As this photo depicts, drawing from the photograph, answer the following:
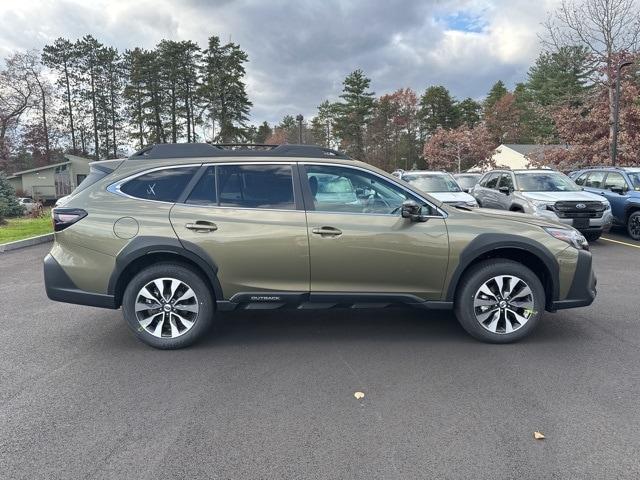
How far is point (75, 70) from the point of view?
2247 inches

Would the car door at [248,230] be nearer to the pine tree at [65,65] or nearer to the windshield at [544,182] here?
the windshield at [544,182]

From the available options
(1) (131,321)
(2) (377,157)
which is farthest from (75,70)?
(1) (131,321)

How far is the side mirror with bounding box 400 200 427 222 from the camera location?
421 cm

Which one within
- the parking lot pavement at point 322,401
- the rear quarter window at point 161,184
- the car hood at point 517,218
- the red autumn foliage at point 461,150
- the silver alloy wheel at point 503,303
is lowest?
the parking lot pavement at point 322,401

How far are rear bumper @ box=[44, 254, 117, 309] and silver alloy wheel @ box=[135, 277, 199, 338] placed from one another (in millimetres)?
322

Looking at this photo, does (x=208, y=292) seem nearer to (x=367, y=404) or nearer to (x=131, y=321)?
(x=131, y=321)

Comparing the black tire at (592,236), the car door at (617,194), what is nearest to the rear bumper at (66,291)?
the black tire at (592,236)

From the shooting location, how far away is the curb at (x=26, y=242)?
410 inches

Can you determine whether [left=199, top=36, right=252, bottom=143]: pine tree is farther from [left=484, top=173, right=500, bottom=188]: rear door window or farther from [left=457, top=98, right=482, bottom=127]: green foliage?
[left=484, top=173, right=500, bottom=188]: rear door window

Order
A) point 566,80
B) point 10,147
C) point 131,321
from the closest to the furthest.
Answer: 1. point 131,321
2. point 10,147
3. point 566,80

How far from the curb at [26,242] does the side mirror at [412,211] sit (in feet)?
32.8

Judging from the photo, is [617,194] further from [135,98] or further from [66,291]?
[135,98]

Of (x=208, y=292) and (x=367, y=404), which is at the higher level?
(x=208, y=292)

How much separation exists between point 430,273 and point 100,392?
2.99 metres
